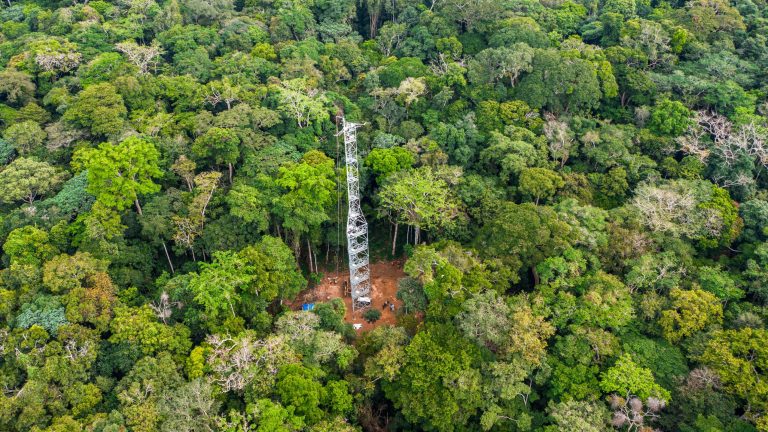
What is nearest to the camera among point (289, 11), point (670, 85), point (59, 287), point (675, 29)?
point (59, 287)

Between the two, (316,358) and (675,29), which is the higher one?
(675,29)

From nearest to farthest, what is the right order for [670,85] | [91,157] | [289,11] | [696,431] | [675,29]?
[696,431]
[91,157]
[670,85]
[675,29]
[289,11]

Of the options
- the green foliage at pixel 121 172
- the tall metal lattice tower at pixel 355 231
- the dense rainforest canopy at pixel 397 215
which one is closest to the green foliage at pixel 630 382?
the dense rainforest canopy at pixel 397 215

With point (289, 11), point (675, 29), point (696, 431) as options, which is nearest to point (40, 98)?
point (289, 11)

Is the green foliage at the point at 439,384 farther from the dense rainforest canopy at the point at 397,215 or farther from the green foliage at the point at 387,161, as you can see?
the green foliage at the point at 387,161

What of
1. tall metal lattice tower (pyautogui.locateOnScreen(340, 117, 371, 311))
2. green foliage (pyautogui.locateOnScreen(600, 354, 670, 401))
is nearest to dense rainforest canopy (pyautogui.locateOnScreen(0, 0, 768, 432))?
green foliage (pyautogui.locateOnScreen(600, 354, 670, 401))

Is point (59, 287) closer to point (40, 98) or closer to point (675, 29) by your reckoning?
point (40, 98)
